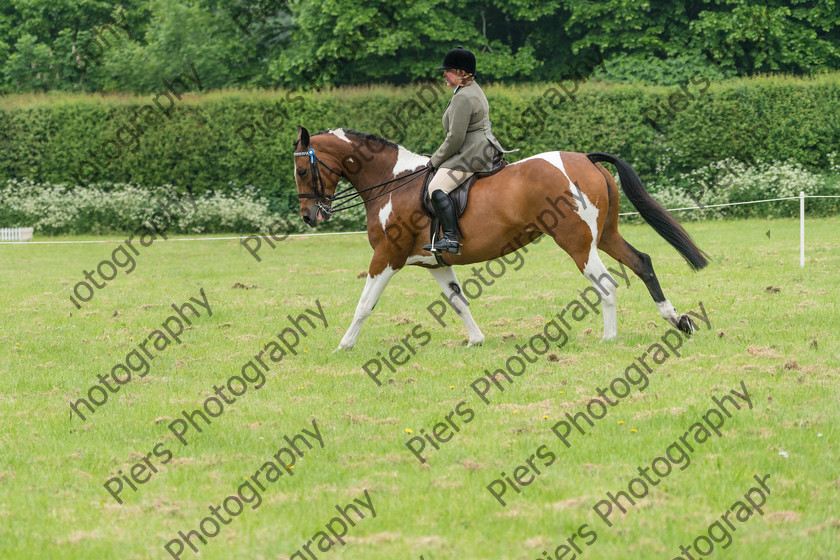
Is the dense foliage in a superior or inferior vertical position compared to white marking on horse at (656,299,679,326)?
inferior

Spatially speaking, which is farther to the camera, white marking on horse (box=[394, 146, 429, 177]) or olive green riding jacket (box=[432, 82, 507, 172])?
white marking on horse (box=[394, 146, 429, 177])

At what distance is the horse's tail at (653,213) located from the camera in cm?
939

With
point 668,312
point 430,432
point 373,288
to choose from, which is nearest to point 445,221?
point 373,288

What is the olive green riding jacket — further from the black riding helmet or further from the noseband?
the noseband

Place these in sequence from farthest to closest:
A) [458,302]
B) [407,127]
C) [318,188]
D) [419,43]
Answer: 1. [419,43]
2. [407,127]
3. [458,302]
4. [318,188]

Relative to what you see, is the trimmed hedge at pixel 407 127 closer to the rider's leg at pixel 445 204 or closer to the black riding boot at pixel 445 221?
the rider's leg at pixel 445 204

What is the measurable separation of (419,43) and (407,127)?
4.96 m

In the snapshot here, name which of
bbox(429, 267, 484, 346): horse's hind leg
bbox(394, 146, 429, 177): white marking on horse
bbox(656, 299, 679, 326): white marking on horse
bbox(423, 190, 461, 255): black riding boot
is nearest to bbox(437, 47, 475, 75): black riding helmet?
bbox(394, 146, 429, 177): white marking on horse

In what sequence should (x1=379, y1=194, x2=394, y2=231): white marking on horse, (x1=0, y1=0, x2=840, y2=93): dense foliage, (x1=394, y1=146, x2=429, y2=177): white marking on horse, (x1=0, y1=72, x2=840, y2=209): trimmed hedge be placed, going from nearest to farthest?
1. (x1=379, y1=194, x2=394, y2=231): white marking on horse
2. (x1=394, y1=146, x2=429, y2=177): white marking on horse
3. (x1=0, y1=72, x2=840, y2=209): trimmed hedge
4. (x1=0, y1=0, x2=840, y2=93): dense foliage

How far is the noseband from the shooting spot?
9484 millimetres

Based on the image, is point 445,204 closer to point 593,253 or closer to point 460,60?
point 460,60

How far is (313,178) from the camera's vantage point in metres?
9.49

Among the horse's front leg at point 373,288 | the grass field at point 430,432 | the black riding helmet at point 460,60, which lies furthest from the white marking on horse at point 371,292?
the black riding helmet at point 460,60

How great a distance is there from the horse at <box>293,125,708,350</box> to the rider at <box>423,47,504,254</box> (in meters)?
0.19
